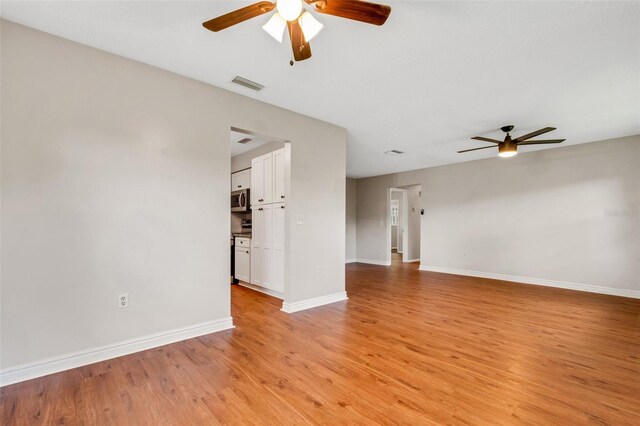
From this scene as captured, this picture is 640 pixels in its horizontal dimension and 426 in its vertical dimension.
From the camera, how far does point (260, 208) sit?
457 centimetres

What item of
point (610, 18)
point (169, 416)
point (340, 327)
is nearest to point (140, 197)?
point (169, 416)

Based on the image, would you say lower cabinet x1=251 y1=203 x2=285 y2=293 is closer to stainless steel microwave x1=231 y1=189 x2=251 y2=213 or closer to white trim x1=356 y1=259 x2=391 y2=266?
stainless steel microwave x1=231 y1=189 x2=251 y2=213

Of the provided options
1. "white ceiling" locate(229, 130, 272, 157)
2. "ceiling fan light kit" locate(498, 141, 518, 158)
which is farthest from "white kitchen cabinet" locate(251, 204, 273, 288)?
"ceiling fan light kit" locate(498, 141, 518, 158)

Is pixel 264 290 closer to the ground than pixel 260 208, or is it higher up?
closer to the ground

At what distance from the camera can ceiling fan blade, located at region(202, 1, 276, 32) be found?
1.52m

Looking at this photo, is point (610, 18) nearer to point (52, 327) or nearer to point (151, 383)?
point (151, 383)

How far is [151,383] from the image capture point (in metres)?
2.03

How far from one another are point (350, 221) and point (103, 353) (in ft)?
22.2

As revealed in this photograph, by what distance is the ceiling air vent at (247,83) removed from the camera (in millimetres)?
2840

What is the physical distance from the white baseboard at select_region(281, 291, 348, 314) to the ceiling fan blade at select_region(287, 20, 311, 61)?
→ 110 inches

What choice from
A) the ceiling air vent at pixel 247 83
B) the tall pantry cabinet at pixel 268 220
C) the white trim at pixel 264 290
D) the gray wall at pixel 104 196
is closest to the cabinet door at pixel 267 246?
the tall pantry cabinet at pixel 268 220

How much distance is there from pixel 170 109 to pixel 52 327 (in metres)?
2.00

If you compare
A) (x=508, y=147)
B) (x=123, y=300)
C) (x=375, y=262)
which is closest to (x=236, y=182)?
(x=123, y=300)

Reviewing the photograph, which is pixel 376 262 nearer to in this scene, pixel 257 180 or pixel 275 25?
pixel 257 180
